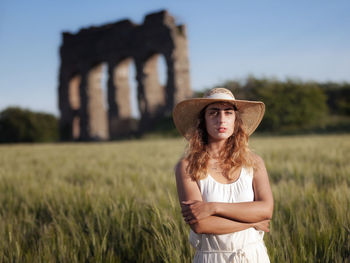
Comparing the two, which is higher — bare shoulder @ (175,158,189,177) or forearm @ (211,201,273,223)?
bare shoulder @ (175,158,189,177)

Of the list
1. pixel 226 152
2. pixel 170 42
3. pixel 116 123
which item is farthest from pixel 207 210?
pixel 116 123

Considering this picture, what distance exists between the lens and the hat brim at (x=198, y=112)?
1118mm

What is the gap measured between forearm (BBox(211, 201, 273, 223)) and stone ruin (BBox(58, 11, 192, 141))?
1757 centimetres

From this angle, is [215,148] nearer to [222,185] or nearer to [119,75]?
[222,185]

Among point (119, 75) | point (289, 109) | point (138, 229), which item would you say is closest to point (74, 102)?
point (119, 75)

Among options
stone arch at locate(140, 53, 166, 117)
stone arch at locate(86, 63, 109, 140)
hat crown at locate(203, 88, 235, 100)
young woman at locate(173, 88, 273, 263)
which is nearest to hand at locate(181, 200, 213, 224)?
young woman at locate(173, 88, 273, 263)

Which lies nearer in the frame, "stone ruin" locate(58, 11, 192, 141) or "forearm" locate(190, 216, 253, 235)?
"forearm" locate(190, 216, 253, 235)

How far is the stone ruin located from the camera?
1916 centimetres

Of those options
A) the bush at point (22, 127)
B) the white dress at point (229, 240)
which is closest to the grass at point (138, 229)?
the white dress at point (229, 240)

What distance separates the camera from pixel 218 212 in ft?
3.09

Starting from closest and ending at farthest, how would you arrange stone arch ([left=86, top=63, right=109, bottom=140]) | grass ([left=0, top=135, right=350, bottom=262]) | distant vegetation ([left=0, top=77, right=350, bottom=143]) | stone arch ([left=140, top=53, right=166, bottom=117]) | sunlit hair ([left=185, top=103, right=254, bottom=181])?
sunlit hair ([left=185, top=103, right=254, bottom=181]), grass ([left=0, top=135, right=350, bottom=262]), distant vegetation ([left=0, top=77, right=350, bottom=143]), stone arch ([left=140, top=53, right=166, bottom=117]), stone arch ([left=86, top=63, right=109, bottom=140])

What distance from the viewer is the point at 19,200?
8.20 ft

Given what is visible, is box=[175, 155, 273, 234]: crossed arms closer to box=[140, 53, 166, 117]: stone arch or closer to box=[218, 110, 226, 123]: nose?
box=[218, 110, 226, 123]: nose

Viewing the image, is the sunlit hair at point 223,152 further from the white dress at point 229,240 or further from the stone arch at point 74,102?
the stone arch at point 74,102
